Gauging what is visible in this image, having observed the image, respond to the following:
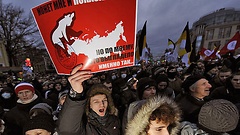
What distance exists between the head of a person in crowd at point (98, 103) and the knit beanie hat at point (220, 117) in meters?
1.02

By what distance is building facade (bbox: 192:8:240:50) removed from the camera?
Result: 48781 millimetres

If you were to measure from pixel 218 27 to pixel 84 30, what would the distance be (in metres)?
60.8

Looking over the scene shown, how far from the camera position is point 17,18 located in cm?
2452

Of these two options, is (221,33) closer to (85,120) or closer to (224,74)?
(224,74)

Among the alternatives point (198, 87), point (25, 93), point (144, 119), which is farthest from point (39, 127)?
point (198, 87)

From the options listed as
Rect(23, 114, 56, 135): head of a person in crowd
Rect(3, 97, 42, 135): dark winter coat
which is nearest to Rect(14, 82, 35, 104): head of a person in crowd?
Rect(3, 97, 42, 135): dark winter coat

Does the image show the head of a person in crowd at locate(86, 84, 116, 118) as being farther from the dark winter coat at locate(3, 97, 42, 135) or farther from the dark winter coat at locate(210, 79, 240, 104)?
the dark winter coat at locate(210, 79, 240, 104)

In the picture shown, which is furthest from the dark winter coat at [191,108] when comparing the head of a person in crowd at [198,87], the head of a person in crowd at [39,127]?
the head of a person in crowd at [39,127]

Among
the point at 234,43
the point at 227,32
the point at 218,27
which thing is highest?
the point at 218,27

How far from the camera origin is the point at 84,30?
1290 millimetres

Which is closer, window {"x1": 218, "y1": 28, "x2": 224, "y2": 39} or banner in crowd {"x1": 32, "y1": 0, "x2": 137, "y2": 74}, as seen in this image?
banner in crowd {"x1": 32, "y1": 0, "x2": 137, "y2": 74}

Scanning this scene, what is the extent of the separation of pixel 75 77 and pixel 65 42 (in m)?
0.31

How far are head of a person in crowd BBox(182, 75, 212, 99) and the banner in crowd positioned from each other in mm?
1677

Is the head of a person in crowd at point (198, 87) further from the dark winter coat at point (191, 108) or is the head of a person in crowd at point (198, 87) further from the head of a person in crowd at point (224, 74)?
the head of a person in crowd at point (224, 74)
